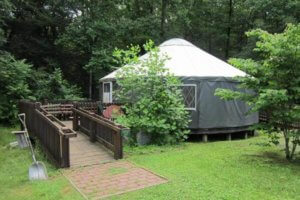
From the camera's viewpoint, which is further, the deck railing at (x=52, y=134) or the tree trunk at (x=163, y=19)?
the tree trunk at (x=163, y=19)

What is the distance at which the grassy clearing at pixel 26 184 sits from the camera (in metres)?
4.60

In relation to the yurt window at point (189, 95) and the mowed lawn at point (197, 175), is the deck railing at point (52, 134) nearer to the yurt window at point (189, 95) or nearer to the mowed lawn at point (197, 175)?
the mowed lawn at point (197, 175)

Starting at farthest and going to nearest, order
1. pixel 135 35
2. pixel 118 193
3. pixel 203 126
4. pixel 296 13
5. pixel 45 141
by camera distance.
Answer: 1. pixel 135 35
2. pixel 296 13
3. pixel 203 126
4. pixel 45 141
5. pixel 118 193

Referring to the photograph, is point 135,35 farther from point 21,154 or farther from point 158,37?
point 21,154

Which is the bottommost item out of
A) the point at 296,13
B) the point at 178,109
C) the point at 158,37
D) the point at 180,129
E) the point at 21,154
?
the point at 21,154

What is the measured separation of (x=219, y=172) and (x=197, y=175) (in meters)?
0.49

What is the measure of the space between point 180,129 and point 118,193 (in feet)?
13.8

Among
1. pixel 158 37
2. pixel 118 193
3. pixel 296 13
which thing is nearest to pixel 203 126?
pixel 118 193

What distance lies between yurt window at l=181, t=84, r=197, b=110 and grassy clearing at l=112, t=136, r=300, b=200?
189 cm

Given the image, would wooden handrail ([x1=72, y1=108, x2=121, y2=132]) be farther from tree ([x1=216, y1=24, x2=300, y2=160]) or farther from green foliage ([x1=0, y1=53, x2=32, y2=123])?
green foliage ([x1=0, y1=53, x2=32, y2=123])

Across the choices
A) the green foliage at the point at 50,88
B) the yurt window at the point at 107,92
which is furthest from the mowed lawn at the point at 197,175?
the green foliage at the point at 50,88

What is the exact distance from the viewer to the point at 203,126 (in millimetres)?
9594

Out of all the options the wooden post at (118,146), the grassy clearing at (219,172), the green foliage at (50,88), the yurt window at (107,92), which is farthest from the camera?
the green foliage at (50,88)

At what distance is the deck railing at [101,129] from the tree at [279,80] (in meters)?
2.98
